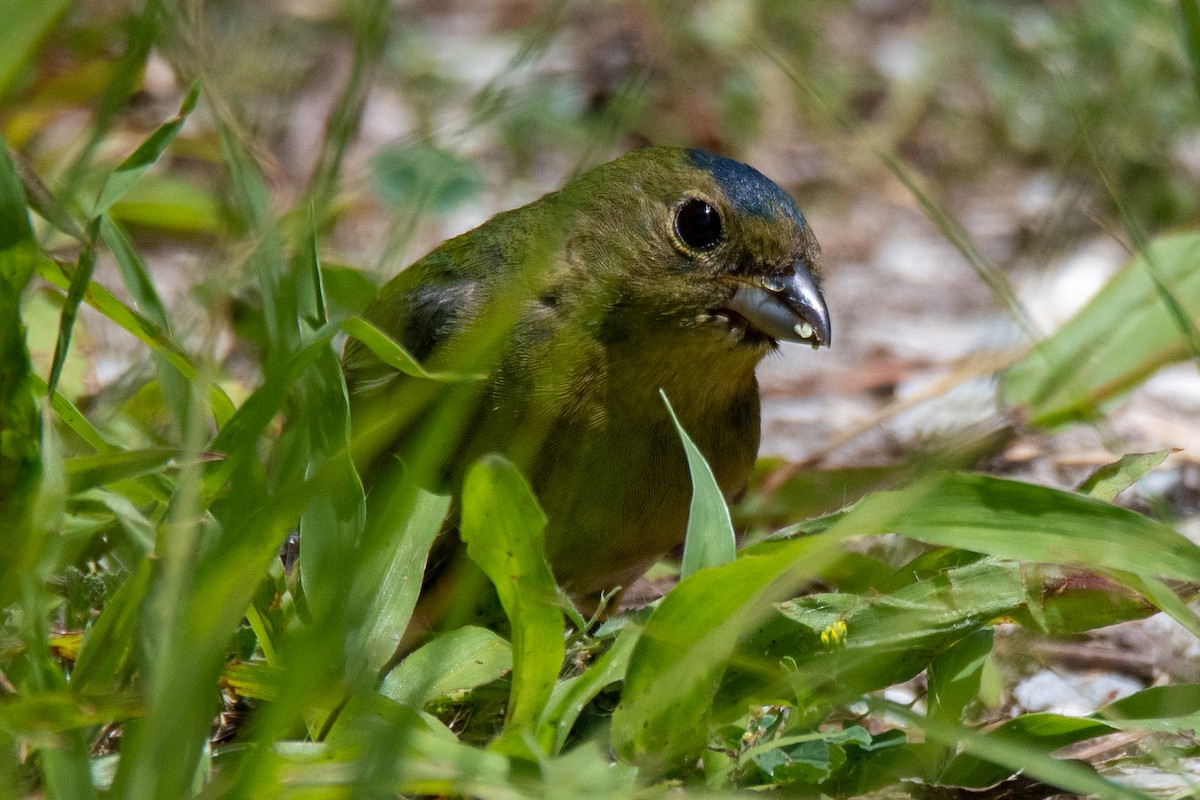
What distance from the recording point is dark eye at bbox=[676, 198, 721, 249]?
3922mm

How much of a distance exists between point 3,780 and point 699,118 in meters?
5.41

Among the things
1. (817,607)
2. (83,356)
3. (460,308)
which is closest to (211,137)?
(83,356)

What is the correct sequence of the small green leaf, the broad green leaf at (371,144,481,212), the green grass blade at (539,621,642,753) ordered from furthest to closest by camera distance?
1. the broad green leaf at (371,144,481,212)
2. the small green leaf
3. the green grass blade at (539,621,642,753)

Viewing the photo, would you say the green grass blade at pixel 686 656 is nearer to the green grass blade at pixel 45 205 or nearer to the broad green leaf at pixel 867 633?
the broad green leaf at pixel 867 633

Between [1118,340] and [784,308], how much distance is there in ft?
4.90

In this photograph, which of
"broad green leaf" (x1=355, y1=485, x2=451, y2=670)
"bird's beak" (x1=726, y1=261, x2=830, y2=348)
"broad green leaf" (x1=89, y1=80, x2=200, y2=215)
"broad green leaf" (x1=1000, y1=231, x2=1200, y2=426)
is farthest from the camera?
"broad green leaf" (x1=1000, y1=231, x2=1200, y2=426)

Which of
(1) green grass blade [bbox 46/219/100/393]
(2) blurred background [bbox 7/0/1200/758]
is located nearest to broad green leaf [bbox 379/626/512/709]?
(1) green grass blade [bbox 46/219/100/393]

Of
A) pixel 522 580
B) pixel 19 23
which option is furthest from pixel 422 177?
pixel 522 580

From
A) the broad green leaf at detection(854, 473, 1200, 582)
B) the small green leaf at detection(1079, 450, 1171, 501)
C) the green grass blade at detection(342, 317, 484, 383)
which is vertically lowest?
the small green leaf at detection(1079, 450, 1171, 501)

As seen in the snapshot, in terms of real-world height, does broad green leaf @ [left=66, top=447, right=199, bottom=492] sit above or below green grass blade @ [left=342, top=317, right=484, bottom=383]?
below

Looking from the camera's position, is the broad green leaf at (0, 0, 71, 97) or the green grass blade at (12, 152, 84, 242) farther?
the green grass blade at (12, 152, 84, 242)

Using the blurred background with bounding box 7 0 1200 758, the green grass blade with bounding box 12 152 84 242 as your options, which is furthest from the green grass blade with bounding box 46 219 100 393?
the blurred background with bounding box 7 0 1200 758

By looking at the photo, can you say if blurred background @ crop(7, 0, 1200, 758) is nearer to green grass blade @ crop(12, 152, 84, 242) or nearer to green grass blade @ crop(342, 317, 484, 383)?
green grass blade @ crop(12, 152, 84, 242)

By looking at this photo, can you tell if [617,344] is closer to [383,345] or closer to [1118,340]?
[383,345]
